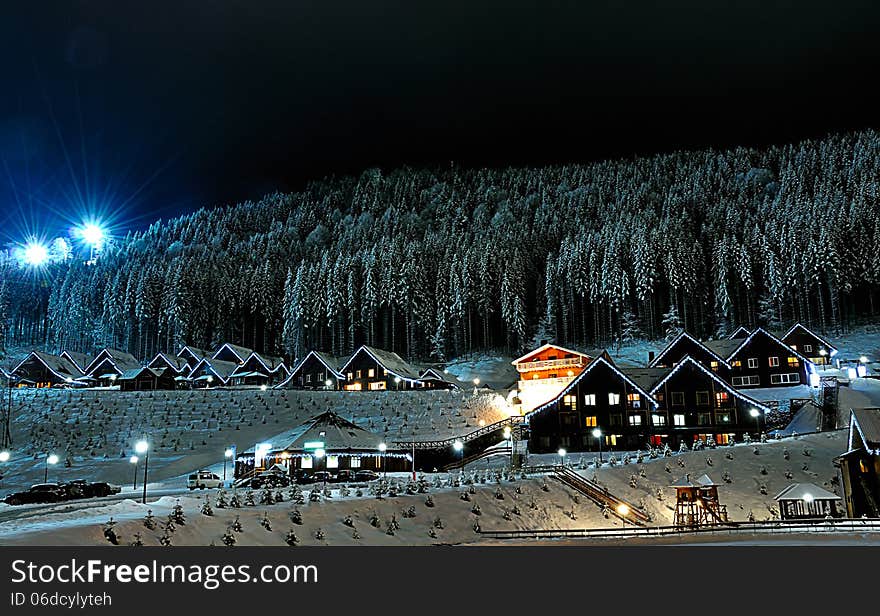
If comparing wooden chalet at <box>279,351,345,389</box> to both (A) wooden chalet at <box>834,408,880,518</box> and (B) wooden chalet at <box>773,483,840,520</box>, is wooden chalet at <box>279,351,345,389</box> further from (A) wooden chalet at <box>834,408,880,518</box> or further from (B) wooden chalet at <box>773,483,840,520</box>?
(A) wooden chalet at <box>834,408,880,518</box>

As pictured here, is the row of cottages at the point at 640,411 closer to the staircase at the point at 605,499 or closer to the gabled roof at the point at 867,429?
the staircase at the point at 605,499

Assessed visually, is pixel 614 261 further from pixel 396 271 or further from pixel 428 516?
pixel 428 516

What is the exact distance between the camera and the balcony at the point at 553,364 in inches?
3024

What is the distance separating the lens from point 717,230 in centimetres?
12100

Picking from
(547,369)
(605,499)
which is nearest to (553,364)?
(547,369)

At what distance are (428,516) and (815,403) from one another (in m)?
39.7

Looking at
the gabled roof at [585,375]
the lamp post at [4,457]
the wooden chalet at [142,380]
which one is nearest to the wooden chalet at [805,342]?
the gabled roof at [585,375]

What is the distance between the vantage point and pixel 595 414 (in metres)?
57.6

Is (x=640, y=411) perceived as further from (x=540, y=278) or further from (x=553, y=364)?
(x=540, y=278)

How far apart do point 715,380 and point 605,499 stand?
2231 centimetres

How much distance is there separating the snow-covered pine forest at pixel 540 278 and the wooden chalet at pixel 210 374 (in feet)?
72.4

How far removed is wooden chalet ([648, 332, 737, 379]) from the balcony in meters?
8.02

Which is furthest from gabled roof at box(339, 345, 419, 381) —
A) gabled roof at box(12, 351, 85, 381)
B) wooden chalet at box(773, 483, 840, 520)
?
wooden chalet at box(773, 483, 840, 520)
